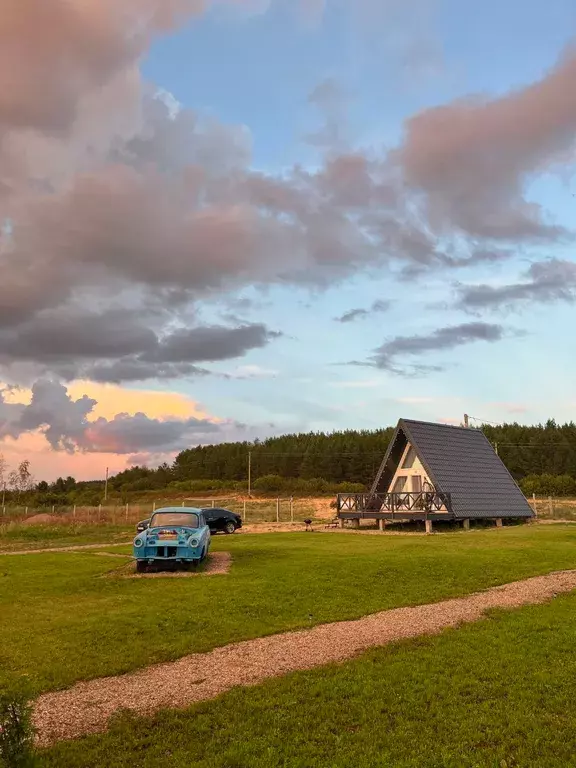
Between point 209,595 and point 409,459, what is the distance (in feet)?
93.0

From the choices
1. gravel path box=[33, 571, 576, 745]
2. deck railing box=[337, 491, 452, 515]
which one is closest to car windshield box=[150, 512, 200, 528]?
gravel path box=[33, 571, 576, 745]

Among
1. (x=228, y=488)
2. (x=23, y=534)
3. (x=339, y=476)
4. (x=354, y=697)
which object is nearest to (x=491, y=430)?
(x=339, y=476)

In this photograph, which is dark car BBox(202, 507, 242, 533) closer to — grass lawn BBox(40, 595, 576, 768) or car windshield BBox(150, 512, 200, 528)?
car windshield BBox(150, 512, 200, 528)

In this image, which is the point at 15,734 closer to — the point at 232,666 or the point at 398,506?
the point at 232,666

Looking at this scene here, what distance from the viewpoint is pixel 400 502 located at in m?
39.2

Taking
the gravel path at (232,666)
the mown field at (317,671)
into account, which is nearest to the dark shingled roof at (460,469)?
the mown field at (317,671)

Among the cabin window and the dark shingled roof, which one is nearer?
the dark shingled roof

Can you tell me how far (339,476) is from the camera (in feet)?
386

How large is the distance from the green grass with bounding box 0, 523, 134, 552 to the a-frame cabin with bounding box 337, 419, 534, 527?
14.6 metres

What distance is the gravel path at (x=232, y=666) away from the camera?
781 cm

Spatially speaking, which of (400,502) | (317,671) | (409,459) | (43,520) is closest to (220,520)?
A: (400,502)

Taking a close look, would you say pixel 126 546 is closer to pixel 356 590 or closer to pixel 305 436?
pixel 356 590

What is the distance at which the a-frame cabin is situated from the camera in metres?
37.1

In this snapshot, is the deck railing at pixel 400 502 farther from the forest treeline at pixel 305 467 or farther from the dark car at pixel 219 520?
the forest treeline at pixel 305 467
